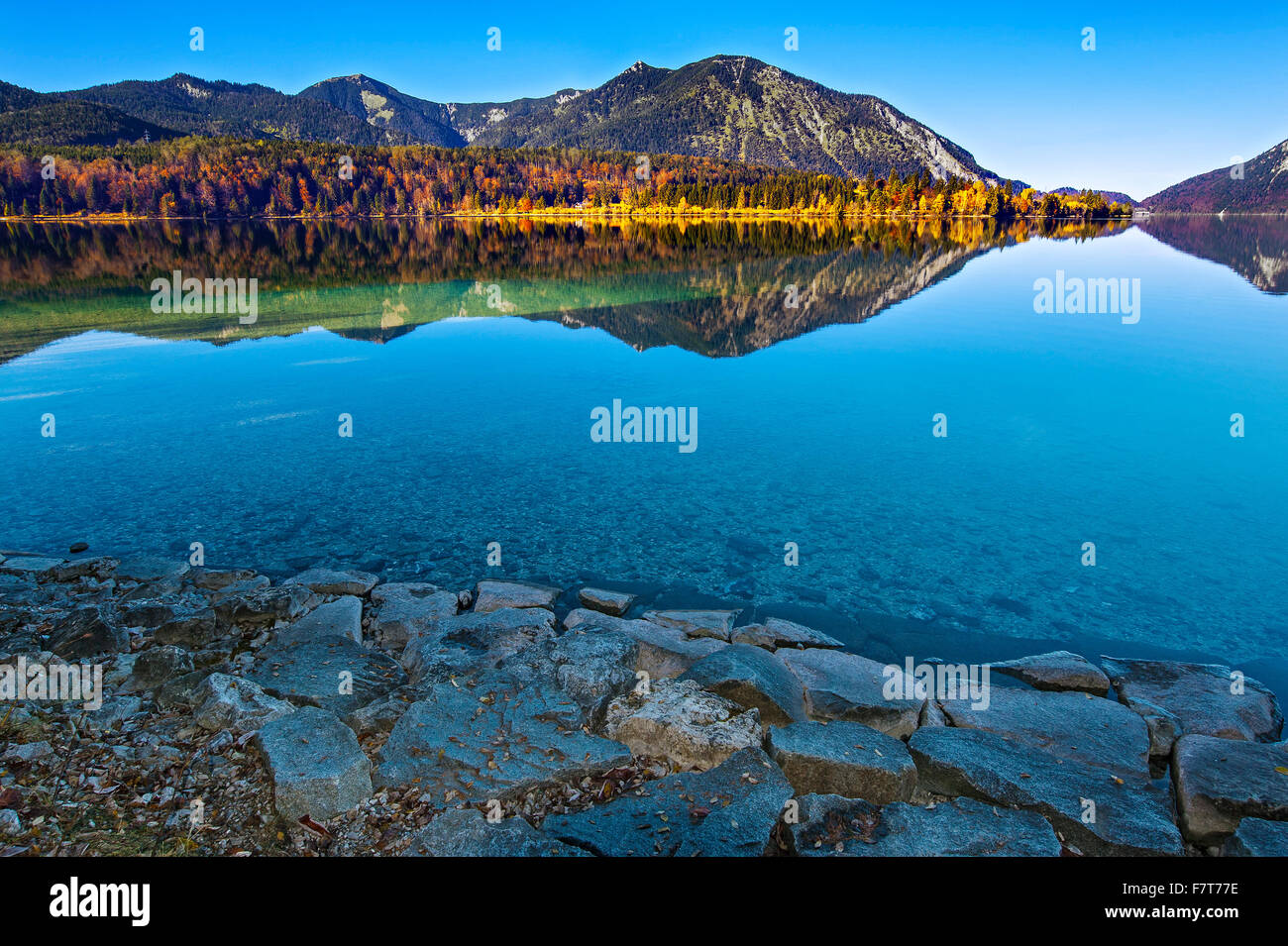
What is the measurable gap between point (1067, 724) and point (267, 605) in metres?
10.5

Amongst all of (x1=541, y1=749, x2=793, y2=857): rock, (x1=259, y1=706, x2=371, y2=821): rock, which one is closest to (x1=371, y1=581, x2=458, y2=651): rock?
(x1=259, y1=706, x2=371, y2=821): rock

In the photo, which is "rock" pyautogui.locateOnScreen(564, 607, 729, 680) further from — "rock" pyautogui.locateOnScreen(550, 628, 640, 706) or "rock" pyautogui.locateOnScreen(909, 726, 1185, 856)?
"rock" pyautogui.locateOnScreen(909, 726, 1185, 856)

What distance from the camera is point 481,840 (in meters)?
5.52

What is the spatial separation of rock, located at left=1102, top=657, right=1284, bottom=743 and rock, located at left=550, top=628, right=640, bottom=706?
601 cm

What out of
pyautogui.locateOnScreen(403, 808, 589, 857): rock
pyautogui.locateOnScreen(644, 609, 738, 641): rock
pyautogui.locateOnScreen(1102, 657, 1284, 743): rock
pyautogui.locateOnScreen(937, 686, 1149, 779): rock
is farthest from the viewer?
pyautogui.locateOnScreen(644, 609, 738, 641): rock

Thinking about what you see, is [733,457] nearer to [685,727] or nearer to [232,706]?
[685,727]

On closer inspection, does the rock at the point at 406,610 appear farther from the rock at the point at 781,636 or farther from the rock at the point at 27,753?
the rock at the point at 781,636

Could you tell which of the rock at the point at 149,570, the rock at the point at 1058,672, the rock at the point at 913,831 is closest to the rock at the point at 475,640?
the rock at the point at 913,831

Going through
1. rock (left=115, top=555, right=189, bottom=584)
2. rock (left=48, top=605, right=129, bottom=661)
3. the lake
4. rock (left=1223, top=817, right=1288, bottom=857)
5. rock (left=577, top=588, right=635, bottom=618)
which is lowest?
rock (left=1223, top=817, right=1288, bottom=857)

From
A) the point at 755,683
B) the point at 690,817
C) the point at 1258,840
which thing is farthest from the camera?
the point at 755,683

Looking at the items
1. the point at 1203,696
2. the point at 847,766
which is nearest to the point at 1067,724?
the point at 1203,696

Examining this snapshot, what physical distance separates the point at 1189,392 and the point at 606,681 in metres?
24.4

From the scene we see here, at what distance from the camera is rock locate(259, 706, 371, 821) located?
590 cm

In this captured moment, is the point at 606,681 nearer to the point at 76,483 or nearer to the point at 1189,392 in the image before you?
the point at 76,483
